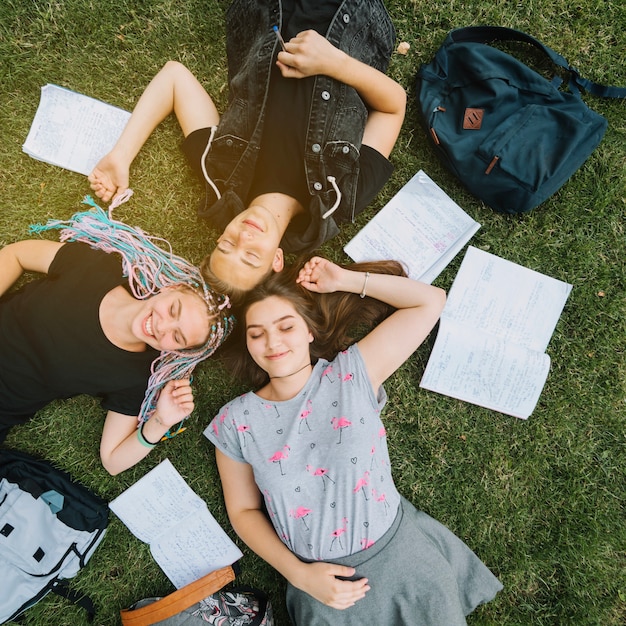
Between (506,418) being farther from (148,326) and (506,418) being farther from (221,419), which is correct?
(148,326)

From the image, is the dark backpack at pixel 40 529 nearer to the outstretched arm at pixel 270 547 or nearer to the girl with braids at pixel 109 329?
the girl with braids at pixel 109 329

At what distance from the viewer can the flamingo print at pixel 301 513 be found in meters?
2.21

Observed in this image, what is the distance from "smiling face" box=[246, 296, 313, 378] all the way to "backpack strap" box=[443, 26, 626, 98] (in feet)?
5.37

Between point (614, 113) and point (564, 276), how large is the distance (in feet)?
3.03

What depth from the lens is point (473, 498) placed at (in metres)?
2.59

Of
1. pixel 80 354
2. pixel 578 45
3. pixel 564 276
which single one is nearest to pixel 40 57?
pixel 80 354

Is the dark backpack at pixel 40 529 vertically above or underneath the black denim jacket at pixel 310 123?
underneath

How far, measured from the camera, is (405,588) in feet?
7.10

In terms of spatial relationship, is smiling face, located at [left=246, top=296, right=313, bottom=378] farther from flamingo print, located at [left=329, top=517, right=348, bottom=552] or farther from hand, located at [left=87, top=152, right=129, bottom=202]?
hand, located at [left=87, top=152, right=129, bottom=202]

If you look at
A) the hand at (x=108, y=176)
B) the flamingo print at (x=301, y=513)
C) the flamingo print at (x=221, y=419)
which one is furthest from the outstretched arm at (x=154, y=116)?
the flamingo print at (x=301, y=513)

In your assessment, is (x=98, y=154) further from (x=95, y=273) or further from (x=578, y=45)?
(x=578, y=45)

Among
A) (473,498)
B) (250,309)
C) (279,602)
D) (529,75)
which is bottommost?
(279,602)

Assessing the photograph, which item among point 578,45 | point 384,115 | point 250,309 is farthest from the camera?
point 578,45

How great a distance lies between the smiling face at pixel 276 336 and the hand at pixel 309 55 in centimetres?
103
